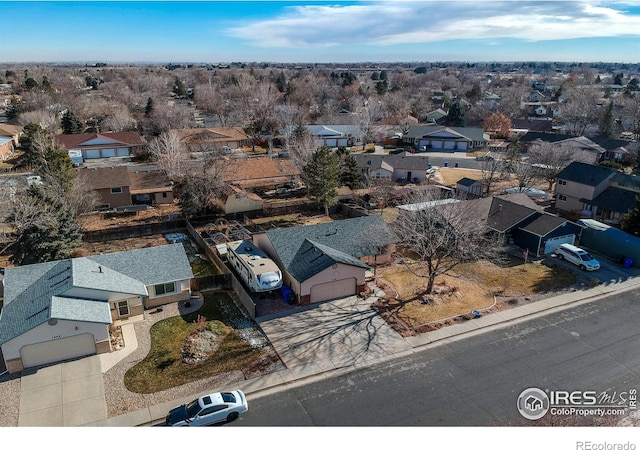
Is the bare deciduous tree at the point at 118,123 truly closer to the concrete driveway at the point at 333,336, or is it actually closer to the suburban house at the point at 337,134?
the suburban house at the point at 337,134

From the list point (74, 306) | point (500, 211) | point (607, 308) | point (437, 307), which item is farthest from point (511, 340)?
point (74, 306)

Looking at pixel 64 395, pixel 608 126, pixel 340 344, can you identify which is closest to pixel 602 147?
pixel 608 126

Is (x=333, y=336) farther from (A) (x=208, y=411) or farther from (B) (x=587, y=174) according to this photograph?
(B) (x=587, y=174)

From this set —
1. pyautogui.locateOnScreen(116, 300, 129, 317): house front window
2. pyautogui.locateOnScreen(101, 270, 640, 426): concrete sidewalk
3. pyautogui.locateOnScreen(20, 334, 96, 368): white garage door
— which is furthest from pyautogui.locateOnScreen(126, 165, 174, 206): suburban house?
pyautogui.locateOnScreen(101, 270, 640, 426): concrete sidewalk

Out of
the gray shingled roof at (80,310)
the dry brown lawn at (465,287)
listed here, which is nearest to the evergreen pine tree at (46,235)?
the gray shingled roof at (80,310)

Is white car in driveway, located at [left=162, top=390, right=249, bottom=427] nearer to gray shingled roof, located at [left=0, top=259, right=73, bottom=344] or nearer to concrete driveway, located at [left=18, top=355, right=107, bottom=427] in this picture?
concrete driveway, located at [left=18, top=355, right=107, bottom=427]

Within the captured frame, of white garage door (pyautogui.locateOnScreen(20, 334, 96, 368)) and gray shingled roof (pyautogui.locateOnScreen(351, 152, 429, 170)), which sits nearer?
white garage door (pyautogui.locateOnScreen(20, 334, 96, 368))
